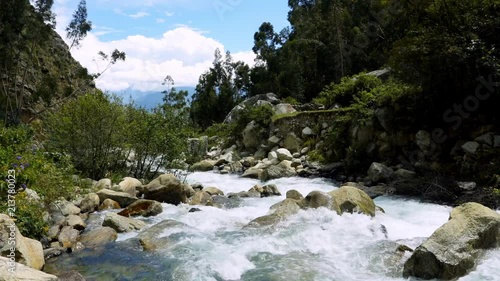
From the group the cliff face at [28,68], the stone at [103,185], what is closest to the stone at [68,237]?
the stone at [103,185]

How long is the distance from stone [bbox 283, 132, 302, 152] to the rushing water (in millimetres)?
11679

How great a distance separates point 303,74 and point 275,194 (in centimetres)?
3308

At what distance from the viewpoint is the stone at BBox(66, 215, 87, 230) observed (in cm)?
1030

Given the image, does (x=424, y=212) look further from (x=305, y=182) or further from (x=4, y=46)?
(x=4, y=46)

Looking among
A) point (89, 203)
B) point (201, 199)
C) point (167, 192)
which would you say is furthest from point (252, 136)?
point (89, 203)

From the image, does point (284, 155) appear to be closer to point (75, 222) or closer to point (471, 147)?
point (471, 147)

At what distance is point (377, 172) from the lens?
52.2 feet

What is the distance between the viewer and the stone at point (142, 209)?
39.5 feet

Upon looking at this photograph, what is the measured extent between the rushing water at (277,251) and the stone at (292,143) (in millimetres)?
11679

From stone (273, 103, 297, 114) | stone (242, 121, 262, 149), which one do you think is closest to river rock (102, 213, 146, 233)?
stone (242, 121, 262, 149)

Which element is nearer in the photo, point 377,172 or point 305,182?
point 377,172

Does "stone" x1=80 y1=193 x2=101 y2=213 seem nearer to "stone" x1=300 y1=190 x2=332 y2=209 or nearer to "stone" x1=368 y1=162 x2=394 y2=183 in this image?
"stone" x1=300 y1=190 x2=332 y2=209

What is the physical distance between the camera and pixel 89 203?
1231cm

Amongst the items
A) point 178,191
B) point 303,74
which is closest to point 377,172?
point 178,191
